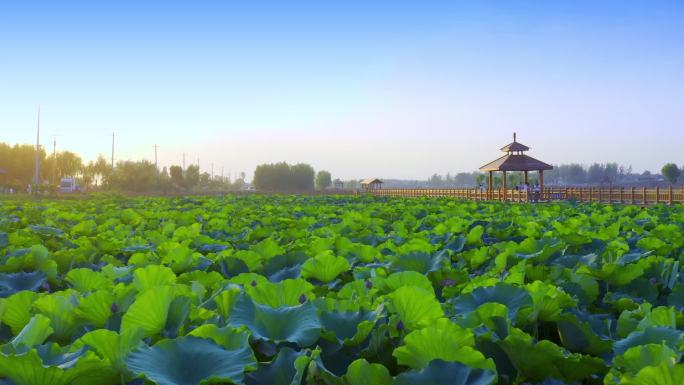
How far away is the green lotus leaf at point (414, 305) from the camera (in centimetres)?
147

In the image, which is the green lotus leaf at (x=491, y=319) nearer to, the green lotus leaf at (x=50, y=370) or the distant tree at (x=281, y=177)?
the green lotus leaf at (x=50, y=370)

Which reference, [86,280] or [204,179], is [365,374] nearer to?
[86,280]

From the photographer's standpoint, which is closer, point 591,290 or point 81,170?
point 591,290

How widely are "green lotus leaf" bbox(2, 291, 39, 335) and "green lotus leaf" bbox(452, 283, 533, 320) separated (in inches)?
48.7

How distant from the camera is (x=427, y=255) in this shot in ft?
8.42

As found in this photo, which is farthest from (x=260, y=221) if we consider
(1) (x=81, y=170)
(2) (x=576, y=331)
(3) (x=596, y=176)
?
(3) (x=596, y=176)

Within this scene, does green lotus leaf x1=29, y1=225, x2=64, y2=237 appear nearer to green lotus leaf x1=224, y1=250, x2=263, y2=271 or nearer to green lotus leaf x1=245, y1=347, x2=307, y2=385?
green lotus leaf x1=224, y1=250, x2=263, y2=271

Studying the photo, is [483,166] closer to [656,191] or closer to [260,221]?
[656,191]

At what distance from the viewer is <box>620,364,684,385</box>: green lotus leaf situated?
0.93 m

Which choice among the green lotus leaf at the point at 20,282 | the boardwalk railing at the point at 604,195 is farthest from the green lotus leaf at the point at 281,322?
the boardwalk railing at the point at 604,195

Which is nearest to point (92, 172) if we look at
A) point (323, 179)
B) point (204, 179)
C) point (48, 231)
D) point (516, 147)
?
point (204, 179)

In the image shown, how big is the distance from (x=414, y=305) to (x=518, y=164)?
123 feet

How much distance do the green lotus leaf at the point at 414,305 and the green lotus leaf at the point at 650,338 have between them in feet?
1.42

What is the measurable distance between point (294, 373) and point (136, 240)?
320 centimetres
